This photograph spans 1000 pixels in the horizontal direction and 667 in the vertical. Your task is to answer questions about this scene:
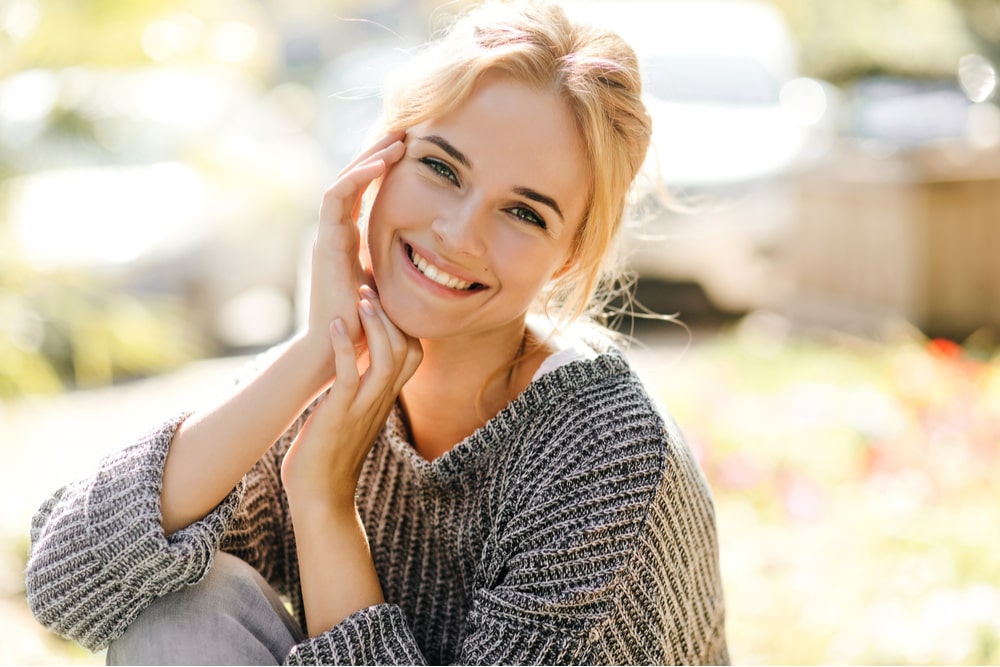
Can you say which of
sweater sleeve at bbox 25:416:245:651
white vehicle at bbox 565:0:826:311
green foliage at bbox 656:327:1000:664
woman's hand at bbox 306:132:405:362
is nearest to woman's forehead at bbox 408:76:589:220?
woman's hand at bbox 306:132:405:362

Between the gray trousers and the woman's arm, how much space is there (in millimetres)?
130

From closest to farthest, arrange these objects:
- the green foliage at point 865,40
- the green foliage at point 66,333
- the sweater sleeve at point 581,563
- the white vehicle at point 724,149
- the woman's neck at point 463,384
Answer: the sweater sleeve at point 581,563 → the woman's neck at point 463,384 → the green foliage at point 66,333 → the white vehicle at point 724,149 → the green foliage at point 865,40

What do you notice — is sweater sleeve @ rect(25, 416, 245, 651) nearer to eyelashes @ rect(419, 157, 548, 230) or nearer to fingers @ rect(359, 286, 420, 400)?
fingers @ rect(359, 286, 420, 400)

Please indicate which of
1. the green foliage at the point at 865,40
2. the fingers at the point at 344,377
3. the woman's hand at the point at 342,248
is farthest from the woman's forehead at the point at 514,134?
the green foliage at the point at 865,40

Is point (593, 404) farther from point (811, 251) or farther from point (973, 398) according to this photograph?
point (811, 251)

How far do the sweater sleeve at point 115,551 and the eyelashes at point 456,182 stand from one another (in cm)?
71

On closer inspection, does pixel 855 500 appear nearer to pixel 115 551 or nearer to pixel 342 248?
pixel 342 248

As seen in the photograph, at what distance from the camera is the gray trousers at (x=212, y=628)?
1910 millimetres

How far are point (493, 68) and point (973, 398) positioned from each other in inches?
133

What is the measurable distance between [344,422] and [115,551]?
0.46 m

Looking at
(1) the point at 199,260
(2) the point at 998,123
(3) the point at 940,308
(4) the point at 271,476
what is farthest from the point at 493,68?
(2) the point at 998,123

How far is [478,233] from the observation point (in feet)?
6.93

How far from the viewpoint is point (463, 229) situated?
2.09 m

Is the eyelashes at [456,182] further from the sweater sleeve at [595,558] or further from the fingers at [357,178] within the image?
the sweater sleeve at [595,558]
